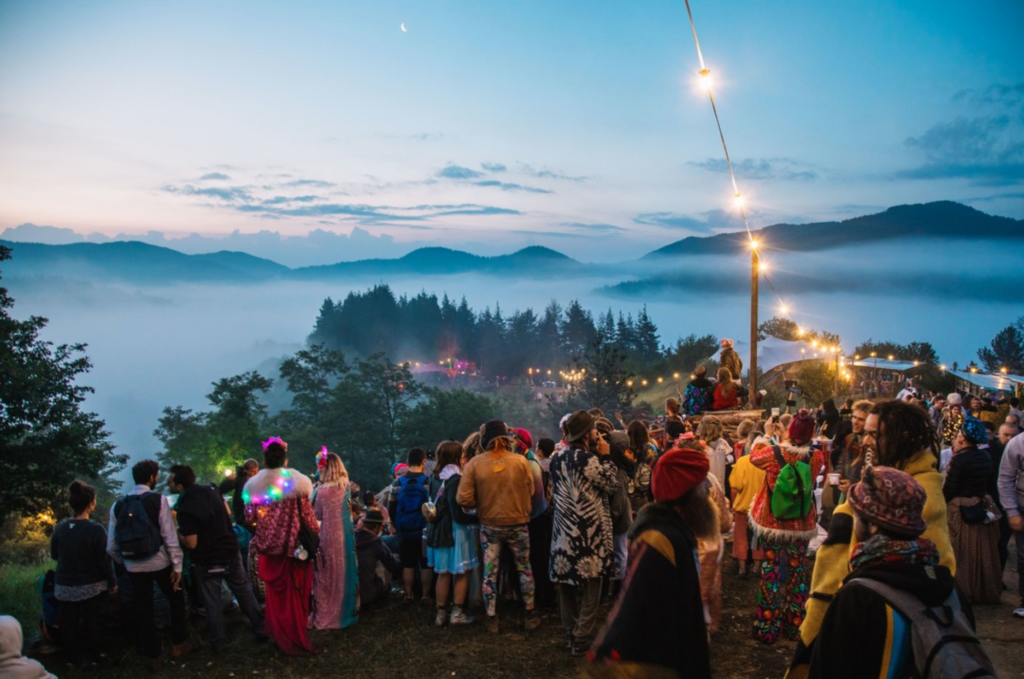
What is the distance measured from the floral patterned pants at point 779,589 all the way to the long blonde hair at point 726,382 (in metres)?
5.75

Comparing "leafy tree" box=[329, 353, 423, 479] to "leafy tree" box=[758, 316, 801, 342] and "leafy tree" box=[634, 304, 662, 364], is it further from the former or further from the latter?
"leafy tree" box=[634, 304, 662, 364]

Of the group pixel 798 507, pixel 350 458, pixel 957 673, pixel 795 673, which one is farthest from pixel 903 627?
pixel 350 458

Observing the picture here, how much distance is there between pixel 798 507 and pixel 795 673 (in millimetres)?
2966

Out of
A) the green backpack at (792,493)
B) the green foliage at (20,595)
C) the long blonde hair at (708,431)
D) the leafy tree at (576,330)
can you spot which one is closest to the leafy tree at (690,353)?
the leafy tree at (576,330)

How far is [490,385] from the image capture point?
373 ft

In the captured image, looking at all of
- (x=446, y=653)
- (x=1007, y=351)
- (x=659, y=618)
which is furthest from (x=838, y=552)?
(x=1007, y=351)

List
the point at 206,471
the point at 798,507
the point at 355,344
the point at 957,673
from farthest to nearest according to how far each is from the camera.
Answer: the point at 355,344 → the point at 206,471 → the point at 798,507 → the point at 957,673

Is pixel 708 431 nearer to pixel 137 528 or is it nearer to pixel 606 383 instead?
pixel 137 528

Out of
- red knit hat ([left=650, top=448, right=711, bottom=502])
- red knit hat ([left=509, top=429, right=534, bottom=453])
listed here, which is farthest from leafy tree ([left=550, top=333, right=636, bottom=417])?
red knit hat ([left=650, top=448, right=711, bottom=502])

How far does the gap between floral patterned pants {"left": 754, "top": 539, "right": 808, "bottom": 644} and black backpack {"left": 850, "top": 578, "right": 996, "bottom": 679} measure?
348 cm

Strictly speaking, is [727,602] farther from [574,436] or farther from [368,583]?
[368,583]

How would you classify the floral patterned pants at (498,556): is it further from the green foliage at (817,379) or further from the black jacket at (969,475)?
the green foliage at (817,379)

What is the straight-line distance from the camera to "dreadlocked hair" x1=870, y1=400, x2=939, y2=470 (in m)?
3.58

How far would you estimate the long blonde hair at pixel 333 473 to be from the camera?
705 centimetres
